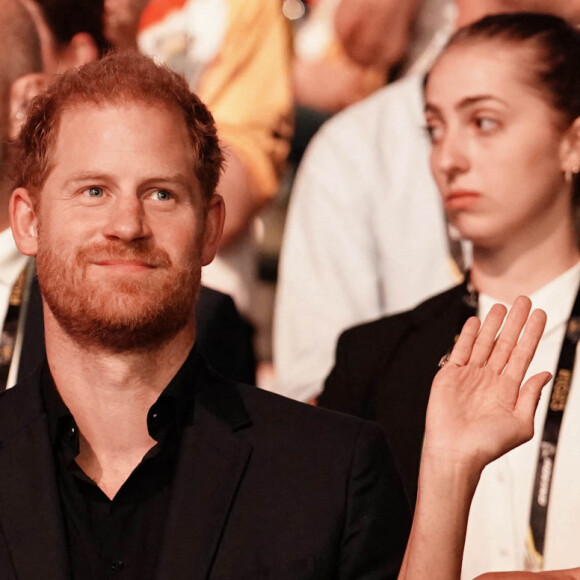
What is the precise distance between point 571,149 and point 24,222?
50.9 inches

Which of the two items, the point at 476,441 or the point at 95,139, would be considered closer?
the point at 476,441

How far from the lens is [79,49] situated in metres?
2.81

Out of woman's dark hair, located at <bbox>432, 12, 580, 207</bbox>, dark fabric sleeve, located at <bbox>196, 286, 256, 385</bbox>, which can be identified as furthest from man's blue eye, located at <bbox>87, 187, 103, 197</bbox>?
woman's dark hair, located at <bbox>432, 12, 580, 207</bbox>

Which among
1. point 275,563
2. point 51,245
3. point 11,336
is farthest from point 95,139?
point 11,336

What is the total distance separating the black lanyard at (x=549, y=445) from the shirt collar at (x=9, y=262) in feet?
3.99

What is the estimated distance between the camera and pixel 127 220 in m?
1.70

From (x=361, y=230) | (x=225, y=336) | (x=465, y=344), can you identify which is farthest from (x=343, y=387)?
(x=465, y=344)

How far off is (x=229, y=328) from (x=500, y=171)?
28.7 inches

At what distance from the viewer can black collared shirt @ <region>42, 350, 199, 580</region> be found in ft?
5.50

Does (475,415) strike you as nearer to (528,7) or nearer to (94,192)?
(94,192)

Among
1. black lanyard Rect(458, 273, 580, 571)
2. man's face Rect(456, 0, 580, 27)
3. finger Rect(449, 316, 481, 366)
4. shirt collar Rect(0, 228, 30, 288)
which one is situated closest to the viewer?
finger Rect(449, 316, 481, 366)

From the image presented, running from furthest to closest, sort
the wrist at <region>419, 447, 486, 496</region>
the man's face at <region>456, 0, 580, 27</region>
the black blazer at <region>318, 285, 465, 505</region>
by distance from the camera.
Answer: the man's face at <region>456, 0, 580, 27</region>
the black blazer at <region>318, 285, 465, 505</region>
the wrist at <region>419, 447, 486, 496</region>

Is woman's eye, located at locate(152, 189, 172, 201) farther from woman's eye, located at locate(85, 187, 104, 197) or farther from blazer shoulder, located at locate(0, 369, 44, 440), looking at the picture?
blazer shoulder, located at locate(0, 369, 44, 440)

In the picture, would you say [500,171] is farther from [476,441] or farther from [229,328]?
[476,441]
